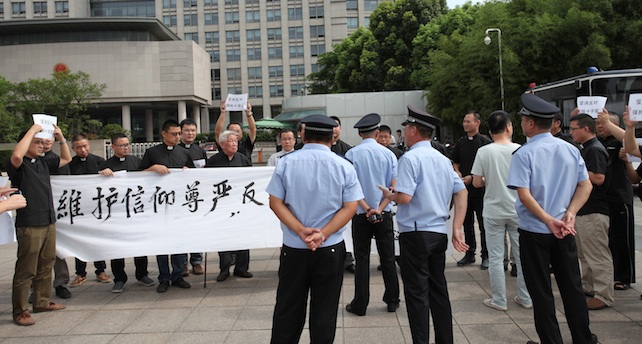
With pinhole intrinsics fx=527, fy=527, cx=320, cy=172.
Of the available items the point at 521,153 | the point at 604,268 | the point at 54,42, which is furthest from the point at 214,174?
the point at 54,42

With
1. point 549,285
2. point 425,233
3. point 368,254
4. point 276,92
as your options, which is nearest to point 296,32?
point 276,92

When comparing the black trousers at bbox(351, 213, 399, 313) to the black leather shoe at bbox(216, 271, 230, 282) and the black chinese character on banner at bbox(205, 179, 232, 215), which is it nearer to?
the black chinese character on banner at bbox(205, 179, 232, 215)

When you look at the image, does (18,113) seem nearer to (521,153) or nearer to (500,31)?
(500,31)

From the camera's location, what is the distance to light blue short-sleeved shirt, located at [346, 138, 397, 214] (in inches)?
205

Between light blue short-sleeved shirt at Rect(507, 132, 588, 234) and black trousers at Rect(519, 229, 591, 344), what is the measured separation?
5.0 inches

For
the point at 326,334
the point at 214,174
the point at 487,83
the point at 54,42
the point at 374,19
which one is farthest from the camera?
the point at 54,42

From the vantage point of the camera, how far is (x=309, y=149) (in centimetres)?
351

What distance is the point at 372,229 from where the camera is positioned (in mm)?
5191

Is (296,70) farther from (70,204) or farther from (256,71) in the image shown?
(70,204)

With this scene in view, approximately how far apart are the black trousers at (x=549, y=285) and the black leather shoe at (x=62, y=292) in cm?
503

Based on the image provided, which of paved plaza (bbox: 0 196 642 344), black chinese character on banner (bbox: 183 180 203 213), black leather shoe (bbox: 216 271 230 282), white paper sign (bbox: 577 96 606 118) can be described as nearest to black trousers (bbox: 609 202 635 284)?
paved plaza (bbox: 0 196 642 344)

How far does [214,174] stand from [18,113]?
48.8 m

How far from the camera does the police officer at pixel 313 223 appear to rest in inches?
135

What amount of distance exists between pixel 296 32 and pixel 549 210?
76576 millimetres
